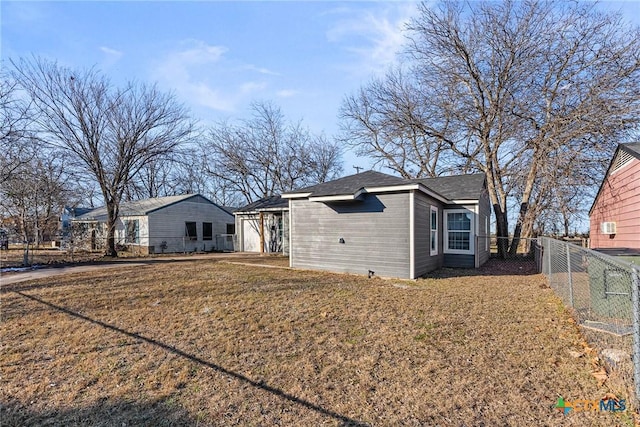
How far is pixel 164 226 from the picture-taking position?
1867 centimetres

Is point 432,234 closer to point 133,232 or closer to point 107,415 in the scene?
point 107,415

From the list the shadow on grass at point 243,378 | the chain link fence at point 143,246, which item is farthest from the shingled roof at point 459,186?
the chain link fence at point 143,246

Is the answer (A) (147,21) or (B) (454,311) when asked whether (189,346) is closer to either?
(B) (454,311)

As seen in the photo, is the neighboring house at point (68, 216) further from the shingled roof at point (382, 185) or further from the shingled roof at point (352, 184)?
the shingled roof at point (352, 184)

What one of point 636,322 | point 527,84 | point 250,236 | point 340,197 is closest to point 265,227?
point 250,236

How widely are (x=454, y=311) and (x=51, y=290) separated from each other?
27.7 ft

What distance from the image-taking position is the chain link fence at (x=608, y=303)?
8.92ft

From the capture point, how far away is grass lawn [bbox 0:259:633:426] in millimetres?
2645

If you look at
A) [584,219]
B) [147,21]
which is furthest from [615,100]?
[147,21]

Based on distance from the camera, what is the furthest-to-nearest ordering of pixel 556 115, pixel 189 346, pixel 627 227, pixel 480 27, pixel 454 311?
pixel 480 27 → pixel 556 115 → pixel 627 227 → pixel 454 311 → pixel 189 346

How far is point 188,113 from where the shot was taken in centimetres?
1823

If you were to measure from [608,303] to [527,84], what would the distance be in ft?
37.6

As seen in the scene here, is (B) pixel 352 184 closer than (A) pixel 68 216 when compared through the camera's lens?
Yes

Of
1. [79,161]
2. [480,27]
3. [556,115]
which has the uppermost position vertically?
[480,27]
